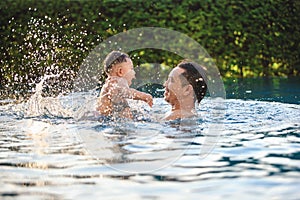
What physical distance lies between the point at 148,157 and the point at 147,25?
843 cm

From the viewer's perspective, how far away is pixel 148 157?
16.7 feet

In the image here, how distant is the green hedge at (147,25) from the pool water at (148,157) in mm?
4850

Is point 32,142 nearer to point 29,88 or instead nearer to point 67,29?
point 29,88

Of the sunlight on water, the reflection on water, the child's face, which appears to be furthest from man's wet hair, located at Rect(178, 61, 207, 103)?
the reflection on water

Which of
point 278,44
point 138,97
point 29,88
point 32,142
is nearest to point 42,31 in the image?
point 29,88

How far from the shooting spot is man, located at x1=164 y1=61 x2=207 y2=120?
7129 mm

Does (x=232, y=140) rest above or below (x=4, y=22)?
below

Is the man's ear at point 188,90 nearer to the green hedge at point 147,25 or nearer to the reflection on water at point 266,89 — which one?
the reflection on water at point 266,89

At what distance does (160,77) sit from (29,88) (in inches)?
114

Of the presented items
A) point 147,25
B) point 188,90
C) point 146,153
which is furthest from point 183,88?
point 147,25

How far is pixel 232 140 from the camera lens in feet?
19.2

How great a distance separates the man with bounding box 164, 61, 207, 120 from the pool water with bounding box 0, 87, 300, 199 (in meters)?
0.22

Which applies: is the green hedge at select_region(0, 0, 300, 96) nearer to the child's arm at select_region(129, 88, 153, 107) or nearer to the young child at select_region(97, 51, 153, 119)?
the young child at select_region(97, 51, 153, 119)

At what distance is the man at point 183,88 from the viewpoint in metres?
7.13
